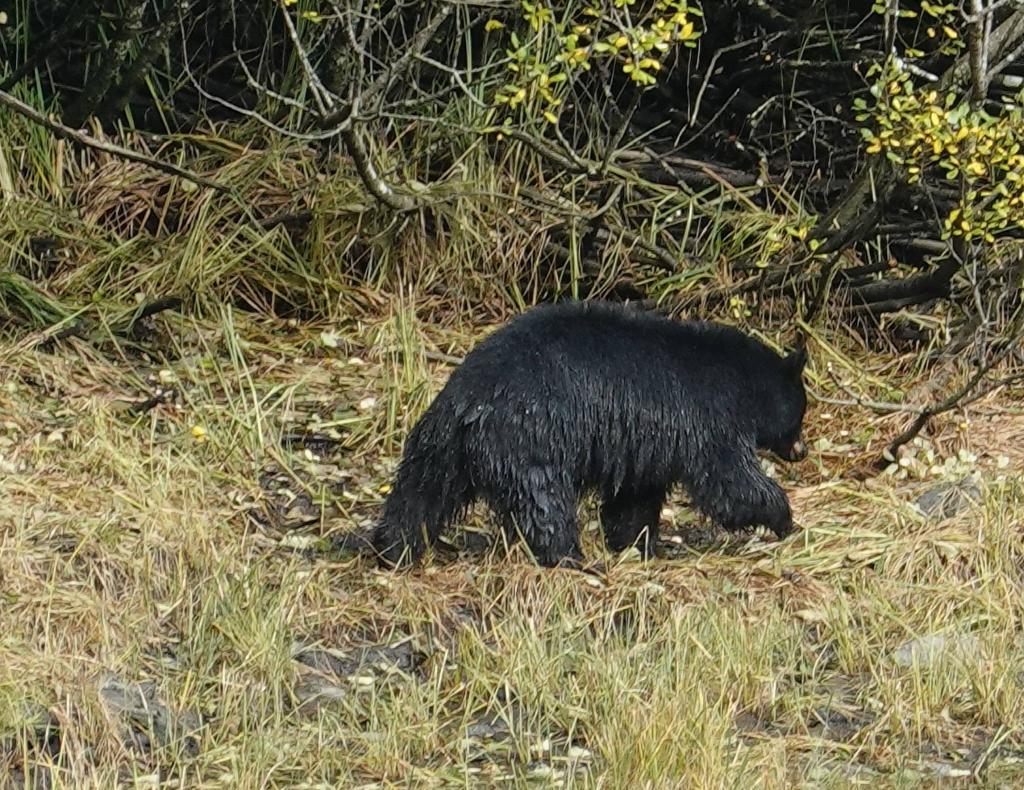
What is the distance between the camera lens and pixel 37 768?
4914 mm

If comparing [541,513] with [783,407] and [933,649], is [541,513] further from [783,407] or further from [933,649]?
[933,649]

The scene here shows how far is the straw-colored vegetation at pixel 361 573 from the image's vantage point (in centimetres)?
512

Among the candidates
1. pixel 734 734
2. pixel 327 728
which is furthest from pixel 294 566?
pixel 734 734

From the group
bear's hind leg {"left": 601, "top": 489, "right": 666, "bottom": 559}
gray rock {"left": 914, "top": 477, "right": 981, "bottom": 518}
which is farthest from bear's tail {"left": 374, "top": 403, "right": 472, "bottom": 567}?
gray rock {"left": 914, "top": 477, "right": 981, "bottom": 518}

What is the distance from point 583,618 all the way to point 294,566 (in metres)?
0.99

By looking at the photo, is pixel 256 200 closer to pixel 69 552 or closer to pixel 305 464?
pixel 305 464

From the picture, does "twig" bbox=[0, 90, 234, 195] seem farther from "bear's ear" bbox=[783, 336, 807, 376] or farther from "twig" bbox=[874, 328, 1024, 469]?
"twig" bbox=[874, 328, 1024, 469]

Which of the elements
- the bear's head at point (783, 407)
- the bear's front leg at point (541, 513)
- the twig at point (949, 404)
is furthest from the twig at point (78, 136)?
the twig at point (949, 404)

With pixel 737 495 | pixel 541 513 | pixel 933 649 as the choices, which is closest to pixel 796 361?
pixel 737 495

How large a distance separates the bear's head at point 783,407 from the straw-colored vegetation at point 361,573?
29cm

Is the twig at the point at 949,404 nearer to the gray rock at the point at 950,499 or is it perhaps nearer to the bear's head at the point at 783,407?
the gray rock at the point at 950,499

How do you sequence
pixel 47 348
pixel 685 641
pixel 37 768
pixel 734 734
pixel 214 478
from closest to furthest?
pixel 37 768 < pixel 734 734 < pixel 685 641 < pixel 214 478 < pixel 47 348

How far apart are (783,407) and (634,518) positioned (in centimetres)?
69

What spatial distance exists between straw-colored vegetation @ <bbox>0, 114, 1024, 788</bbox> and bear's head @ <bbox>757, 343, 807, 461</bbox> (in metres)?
0.29
